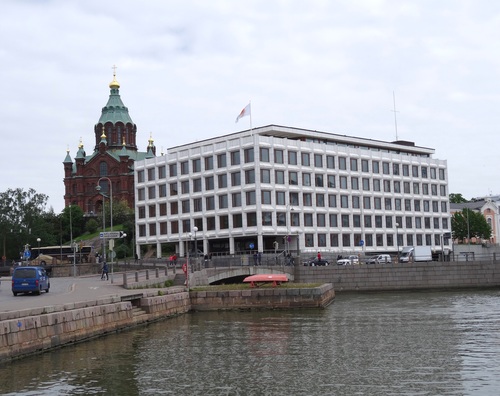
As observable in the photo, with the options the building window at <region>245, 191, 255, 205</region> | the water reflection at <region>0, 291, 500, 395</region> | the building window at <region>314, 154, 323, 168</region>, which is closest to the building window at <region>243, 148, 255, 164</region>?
the building window at <region>245, 191, 255, 205</region>

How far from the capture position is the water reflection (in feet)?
70.6

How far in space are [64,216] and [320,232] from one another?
6903cm

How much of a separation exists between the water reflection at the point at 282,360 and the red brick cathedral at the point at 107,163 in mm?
114277

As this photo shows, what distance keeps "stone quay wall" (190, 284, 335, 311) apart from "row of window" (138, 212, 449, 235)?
44226 millimetres

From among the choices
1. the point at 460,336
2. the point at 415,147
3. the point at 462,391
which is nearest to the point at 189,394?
the point at 462,391

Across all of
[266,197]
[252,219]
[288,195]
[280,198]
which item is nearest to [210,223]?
[252,219]

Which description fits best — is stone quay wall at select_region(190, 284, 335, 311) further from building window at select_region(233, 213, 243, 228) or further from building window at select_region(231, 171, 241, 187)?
building window at select_region(231, 171, 241, 187)

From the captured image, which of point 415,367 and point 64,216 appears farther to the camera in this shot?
point 64,216

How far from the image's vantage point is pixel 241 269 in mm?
65938

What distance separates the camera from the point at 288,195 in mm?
97625

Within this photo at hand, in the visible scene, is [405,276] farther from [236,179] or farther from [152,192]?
[152,192]

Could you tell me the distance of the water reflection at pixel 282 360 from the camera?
2152 centimetres

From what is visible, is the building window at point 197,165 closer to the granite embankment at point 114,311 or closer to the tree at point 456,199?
the granite embankment at point 114,311

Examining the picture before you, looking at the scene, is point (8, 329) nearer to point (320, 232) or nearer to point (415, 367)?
point (415, 367)
